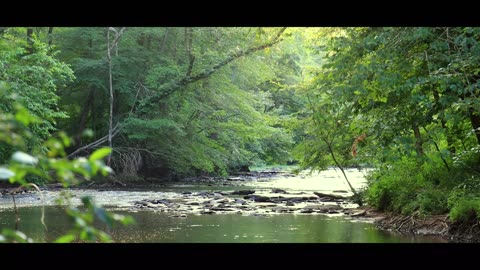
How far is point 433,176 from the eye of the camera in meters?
9.38

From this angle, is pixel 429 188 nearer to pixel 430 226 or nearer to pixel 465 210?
pixel 430 226

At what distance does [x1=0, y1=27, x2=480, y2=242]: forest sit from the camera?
7.62 m

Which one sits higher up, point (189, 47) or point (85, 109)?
point (189, 47)

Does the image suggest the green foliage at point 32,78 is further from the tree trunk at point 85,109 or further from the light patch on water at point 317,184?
the light patch on water at point 317,184

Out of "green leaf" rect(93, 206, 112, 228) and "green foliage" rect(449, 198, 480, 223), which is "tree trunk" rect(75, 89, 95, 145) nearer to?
"green foliage" rect(449, 198, 480, 223)

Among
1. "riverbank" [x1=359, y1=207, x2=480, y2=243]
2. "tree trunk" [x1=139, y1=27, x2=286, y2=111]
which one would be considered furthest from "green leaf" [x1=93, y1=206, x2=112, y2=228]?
"tree trunk" [x1=139, y1=27, x2=286, y2=111]

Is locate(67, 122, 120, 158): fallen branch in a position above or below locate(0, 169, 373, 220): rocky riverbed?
above

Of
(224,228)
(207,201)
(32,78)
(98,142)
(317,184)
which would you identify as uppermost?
(32,78)

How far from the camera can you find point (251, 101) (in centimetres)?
2162

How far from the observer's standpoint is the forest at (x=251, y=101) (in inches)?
300

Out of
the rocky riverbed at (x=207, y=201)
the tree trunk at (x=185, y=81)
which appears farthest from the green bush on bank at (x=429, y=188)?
the tree trunk at (x=185, y=81)

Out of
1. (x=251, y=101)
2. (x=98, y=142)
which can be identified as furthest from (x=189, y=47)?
(x=98, y=142)

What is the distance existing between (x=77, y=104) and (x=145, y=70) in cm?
261
